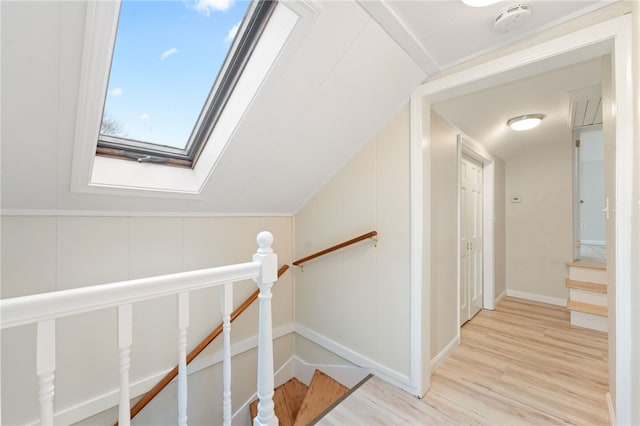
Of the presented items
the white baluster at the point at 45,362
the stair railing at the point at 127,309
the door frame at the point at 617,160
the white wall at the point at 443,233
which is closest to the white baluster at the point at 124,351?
the stair railing at the point at 127,309

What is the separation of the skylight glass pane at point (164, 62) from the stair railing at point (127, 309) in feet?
3.65

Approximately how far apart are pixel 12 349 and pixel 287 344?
1.97m

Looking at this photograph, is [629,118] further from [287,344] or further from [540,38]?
[287,344]

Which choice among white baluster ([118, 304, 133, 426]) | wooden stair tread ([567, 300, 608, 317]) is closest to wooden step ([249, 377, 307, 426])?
white baluster ([118, 304, 133, 426])

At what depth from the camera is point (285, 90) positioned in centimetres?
148

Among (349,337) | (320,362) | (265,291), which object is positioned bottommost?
(320,362)

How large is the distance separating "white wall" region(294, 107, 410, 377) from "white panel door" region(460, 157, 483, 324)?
124cm

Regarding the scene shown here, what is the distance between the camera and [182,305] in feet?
3.05

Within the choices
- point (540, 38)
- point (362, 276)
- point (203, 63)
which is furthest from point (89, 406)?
point (540, 38)

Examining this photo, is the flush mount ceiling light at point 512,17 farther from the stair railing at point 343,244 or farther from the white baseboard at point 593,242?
the white baseboard at point 593,242

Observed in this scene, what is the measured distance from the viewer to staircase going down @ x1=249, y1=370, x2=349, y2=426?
2.01m

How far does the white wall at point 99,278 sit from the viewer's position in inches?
56.4

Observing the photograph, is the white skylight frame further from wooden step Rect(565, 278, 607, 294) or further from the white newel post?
wooden step Rect(565, 278, 607, 294)

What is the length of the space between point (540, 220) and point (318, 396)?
3600 mm
